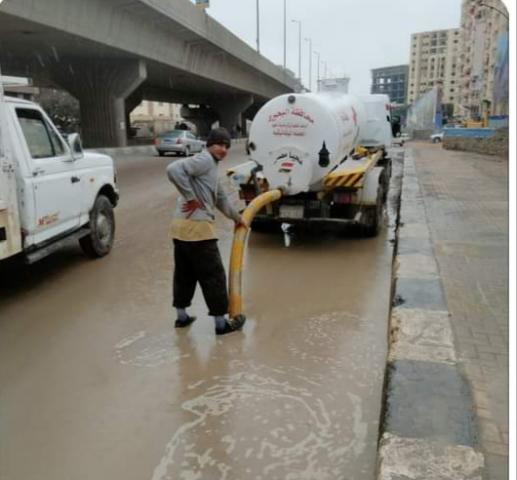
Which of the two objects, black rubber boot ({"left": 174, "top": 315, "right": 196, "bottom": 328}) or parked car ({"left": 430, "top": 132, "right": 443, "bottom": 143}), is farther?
parked car ({"left": 430, "top": 132, "right": 443, "bottom": 143})

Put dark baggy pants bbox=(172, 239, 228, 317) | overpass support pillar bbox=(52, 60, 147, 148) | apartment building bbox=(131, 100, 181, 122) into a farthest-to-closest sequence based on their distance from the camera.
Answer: apartment building bbox=(131, 100, 181, 122) → overpass support pillar bbox=(52, 60, 147, 148) → dark baggy pants bbox=(172, 239, 228, 317)

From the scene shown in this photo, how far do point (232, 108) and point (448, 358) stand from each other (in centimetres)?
5237

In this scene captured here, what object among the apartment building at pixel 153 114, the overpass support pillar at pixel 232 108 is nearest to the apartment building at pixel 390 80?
the overpass support pillar at pixel 232 108

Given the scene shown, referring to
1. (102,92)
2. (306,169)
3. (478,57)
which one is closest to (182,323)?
(306,169)

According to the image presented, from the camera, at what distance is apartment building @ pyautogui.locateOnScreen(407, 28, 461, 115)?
80500mm

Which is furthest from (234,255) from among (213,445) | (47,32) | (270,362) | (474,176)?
(47,32)

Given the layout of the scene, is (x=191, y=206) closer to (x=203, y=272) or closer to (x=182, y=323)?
(x=203, y=272)

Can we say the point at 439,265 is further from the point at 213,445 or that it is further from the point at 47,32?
the point at 47,32

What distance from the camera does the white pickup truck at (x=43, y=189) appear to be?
16.7 feet

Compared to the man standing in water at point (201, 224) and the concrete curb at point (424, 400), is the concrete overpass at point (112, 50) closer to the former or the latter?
the man standing in water at point (201, 224)

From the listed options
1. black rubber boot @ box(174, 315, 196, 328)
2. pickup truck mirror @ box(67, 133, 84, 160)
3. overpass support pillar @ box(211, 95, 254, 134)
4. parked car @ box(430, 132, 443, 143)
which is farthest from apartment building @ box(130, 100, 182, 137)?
black rubber boot @ box(174, 315, 196, 328)

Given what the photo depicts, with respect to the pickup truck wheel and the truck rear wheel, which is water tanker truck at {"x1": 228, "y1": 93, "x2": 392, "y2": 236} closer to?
the truck rear wheel

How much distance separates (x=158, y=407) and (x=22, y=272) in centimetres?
398

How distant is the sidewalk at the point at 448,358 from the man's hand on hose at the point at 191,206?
1.88m
